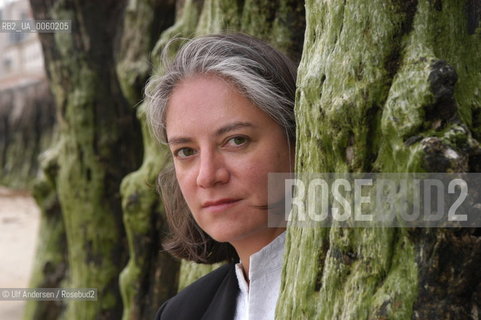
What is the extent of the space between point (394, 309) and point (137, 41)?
3894 millimetres

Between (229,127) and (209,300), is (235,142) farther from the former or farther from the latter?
(209,300)

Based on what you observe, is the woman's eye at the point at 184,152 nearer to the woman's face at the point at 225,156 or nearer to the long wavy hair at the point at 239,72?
the woman's face at the point at 225,156

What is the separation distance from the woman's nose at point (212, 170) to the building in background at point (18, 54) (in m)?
18.4

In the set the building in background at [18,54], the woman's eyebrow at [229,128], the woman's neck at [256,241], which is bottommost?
the woman's neck at [256,241]

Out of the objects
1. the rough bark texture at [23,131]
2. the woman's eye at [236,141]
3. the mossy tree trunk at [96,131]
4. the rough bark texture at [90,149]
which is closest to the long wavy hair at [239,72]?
the woman's eye at [236,141]

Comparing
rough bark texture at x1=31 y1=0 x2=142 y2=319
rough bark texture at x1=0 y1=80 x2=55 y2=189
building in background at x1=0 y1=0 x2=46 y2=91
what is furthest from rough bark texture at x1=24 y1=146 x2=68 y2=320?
building in background at x1=0 y1=0 x2=46 y2=91

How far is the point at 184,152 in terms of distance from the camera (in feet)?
5.83

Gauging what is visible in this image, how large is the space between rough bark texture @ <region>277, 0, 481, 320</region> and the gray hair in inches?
10.1

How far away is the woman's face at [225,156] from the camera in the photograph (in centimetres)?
168

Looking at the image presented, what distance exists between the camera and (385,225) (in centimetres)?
125

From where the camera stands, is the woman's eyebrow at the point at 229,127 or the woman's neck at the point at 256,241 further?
the woman's neck at the point at 256,241

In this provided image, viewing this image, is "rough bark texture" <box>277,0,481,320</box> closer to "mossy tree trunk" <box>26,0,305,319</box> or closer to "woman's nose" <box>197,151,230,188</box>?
"woman's nose" <box>197,151,230,188</box>

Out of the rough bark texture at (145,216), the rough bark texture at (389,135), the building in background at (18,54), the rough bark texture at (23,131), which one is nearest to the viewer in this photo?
the rough bark texture at (389,135)

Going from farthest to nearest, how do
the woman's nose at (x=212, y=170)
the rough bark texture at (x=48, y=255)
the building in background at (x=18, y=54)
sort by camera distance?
the building in background at (x=18, y=54) < the rough bark texture at (x=48, y=255) < the woman's nose at (x=212, y=170)
